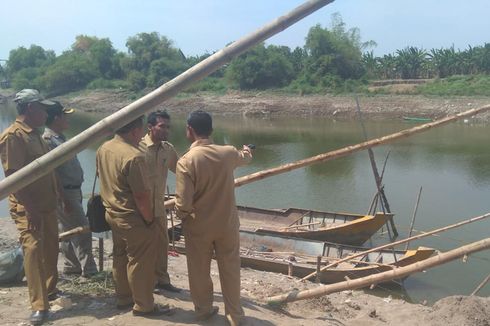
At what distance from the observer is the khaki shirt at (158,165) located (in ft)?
15.5

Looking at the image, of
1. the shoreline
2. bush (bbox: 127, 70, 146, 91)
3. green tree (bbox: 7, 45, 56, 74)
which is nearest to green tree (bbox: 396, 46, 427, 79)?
the shoreline

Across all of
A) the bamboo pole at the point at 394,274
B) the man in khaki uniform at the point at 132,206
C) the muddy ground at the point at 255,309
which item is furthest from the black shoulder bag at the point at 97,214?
the bamboo pole at the point at 394,274

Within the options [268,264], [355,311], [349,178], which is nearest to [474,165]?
[349,178]

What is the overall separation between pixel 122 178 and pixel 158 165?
89 cm

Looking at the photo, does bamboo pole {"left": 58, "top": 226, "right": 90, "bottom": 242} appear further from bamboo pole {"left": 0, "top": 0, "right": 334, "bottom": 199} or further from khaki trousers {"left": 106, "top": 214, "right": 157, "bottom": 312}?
bamboo pole {"left": 0, "top": 0, "right": 334, "bottom": 199}

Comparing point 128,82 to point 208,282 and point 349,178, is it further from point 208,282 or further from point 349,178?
point 208,282

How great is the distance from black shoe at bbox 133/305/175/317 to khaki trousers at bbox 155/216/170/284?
656 millimetres

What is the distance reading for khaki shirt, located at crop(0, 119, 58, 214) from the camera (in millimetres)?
4371

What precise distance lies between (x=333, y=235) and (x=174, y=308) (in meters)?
7.38

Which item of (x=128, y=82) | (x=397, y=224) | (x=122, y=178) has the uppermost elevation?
(x=128, y=82)

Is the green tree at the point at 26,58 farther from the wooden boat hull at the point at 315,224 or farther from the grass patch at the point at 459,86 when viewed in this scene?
the wooden boat hull at the point at 315,224

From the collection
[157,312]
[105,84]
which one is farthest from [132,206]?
[105,84]

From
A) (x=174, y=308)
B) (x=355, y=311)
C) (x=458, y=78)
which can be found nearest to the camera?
(x=174, y=308)

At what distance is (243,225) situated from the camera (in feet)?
42.4
